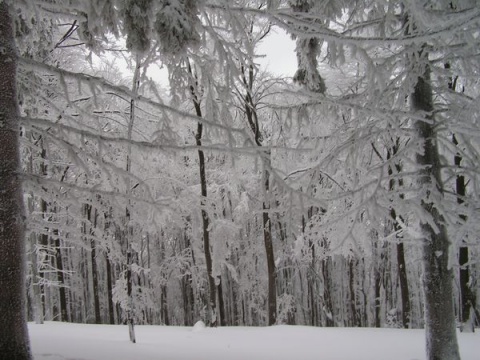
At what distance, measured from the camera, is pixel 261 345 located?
28.0 feet

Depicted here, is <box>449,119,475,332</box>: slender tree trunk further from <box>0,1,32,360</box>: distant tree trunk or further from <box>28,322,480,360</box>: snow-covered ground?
<box>0,1,32,360</box>: distant tree trunk

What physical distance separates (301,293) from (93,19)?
83.9 feet

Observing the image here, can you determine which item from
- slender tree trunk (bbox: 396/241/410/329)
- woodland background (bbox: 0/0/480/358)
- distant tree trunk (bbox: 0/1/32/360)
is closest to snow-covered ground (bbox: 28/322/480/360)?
distant tree trunk (bbox: 0/1/32/360)

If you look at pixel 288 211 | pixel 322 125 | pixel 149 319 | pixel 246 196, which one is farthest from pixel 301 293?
pixel 288 211

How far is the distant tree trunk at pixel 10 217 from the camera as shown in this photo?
346 centimetres

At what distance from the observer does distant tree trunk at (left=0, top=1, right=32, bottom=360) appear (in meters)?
3.46

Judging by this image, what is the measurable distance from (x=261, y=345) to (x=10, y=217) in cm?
661

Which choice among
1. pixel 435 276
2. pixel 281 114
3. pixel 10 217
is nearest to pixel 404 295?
pixel 435 276

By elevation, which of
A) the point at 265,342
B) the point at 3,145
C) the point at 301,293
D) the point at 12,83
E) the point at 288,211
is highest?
the point at 12,83

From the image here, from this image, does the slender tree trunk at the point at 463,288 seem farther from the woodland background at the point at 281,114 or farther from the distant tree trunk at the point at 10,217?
the distant tree trunk at the point at 10,217

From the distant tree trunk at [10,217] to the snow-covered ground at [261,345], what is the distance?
4.22 feet

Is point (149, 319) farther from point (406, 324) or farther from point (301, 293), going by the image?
point (406, 324)

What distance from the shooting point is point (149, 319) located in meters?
28.3

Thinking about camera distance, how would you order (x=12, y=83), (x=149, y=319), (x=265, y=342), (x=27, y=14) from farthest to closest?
(x=149, y=319) → (x=265, y=342) → (x=27, y=14) → (x=12, y=83)
